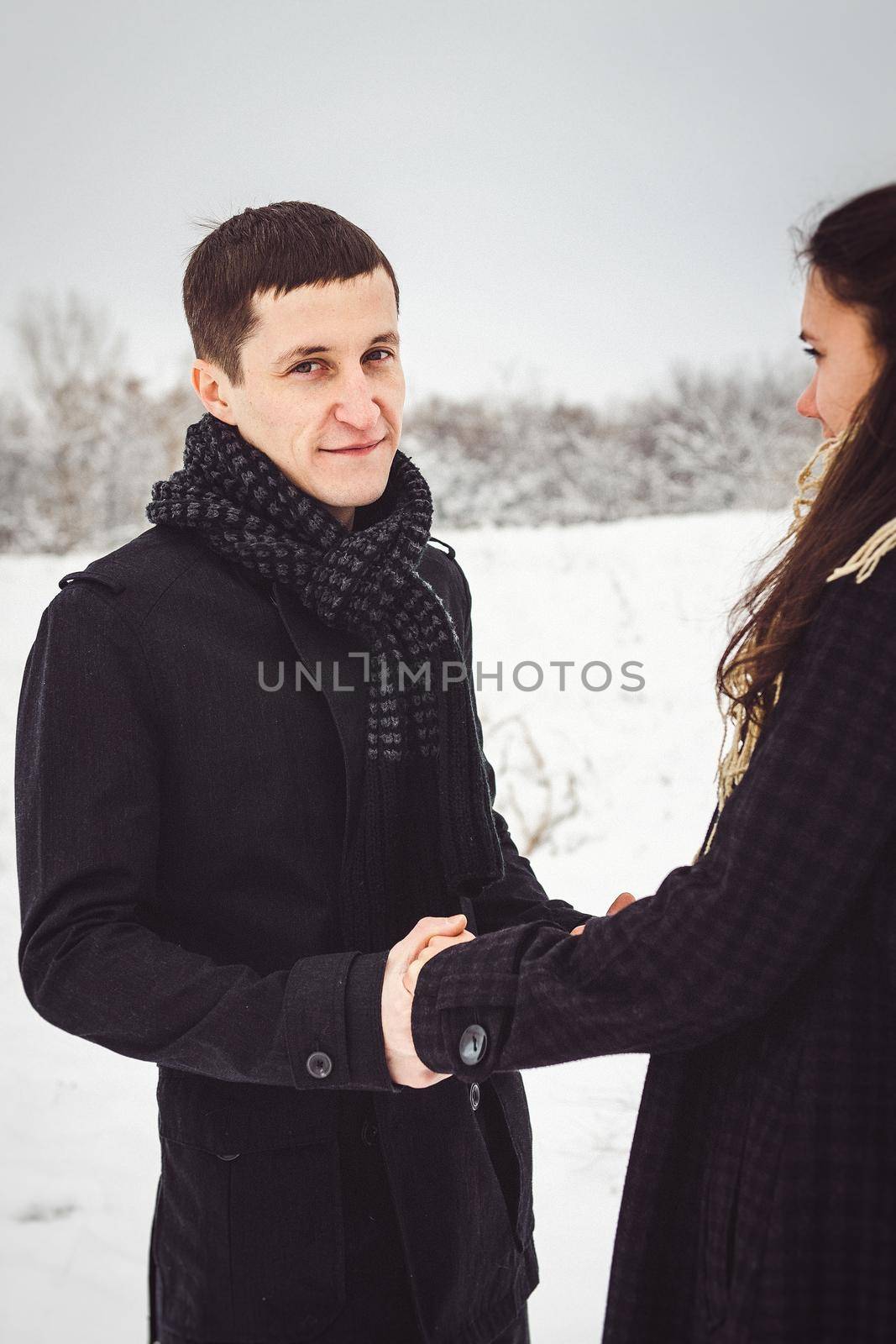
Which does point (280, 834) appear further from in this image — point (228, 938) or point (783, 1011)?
point (783, 1011)

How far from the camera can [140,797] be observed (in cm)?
112

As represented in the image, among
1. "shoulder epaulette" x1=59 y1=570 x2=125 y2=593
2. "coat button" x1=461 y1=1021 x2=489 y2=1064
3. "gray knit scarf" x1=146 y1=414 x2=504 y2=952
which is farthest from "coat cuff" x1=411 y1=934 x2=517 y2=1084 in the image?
"shoulder epaulette" x1=59 y1=570 x2=125 y2=593

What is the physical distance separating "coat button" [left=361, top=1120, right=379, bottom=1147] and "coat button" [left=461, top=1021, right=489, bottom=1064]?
0.79ft

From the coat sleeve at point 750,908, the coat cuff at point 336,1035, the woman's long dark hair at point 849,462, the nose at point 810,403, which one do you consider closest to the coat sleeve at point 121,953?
the coat cuff at point 336,1035

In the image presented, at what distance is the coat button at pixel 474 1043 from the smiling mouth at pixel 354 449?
661 mm

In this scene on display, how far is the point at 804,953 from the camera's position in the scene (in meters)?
0.92

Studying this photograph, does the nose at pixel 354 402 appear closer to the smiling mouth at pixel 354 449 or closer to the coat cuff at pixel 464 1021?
the smiling mouth at pixel 354 449

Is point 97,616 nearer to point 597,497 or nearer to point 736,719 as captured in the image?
point 736,719

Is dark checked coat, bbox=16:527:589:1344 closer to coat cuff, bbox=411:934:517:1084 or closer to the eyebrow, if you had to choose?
coat cuff, bbox=411:934:517:1084

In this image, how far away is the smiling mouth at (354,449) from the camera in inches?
50.5

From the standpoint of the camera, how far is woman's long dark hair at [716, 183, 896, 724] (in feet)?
3.05

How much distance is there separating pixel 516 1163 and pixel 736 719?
647mm

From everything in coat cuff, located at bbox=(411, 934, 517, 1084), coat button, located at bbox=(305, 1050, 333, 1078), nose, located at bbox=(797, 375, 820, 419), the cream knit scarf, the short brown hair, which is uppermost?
the short brown hair

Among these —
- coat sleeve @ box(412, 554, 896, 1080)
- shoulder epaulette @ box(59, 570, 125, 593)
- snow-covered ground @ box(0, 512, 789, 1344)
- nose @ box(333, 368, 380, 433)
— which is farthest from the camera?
snow-covered ground @ box(0, 512, 789, 1344)
